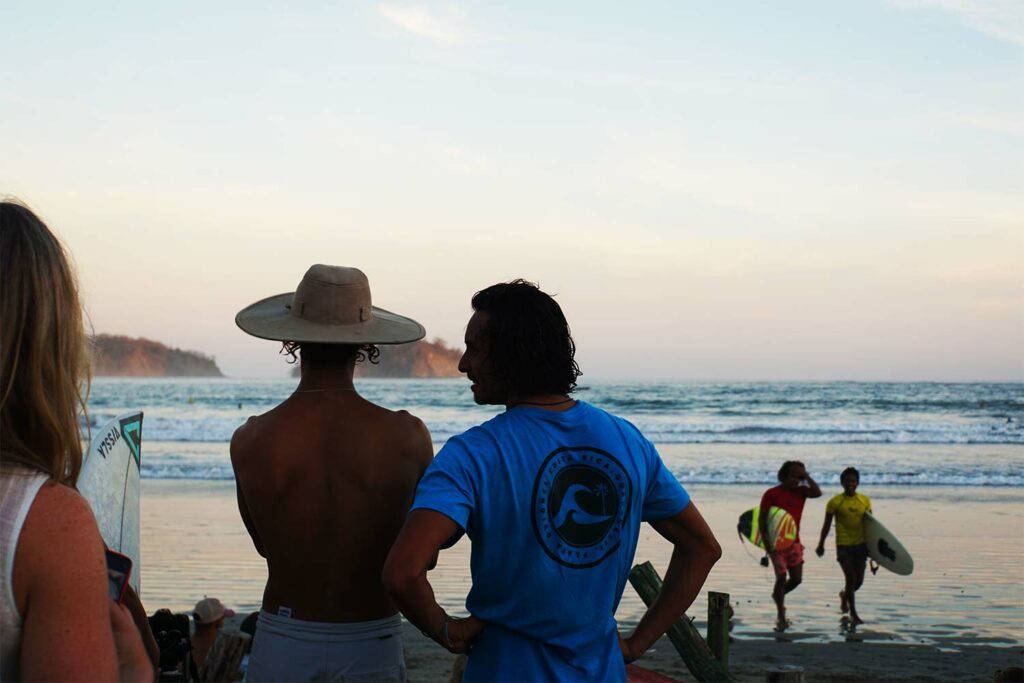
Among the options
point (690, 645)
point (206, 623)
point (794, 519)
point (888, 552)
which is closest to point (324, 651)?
point (690, 645)

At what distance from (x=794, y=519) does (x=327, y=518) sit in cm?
828

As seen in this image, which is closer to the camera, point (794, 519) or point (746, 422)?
point (794, 519)

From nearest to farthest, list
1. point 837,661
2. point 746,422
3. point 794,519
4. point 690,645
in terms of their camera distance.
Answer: point 690,645
point 837,661
point 794,519
point 746,422

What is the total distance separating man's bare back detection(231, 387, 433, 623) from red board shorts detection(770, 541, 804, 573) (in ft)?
25.8

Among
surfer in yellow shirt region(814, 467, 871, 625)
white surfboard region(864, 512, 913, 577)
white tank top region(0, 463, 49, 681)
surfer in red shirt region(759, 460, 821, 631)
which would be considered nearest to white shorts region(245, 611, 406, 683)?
white tank top region(0, 463, 49, 681)

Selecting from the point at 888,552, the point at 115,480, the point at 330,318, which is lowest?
the point at 888,552

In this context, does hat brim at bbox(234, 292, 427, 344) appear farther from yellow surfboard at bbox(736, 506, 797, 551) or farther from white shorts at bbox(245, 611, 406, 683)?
yellow surfboard at bbox(736, 506, 797, 551)

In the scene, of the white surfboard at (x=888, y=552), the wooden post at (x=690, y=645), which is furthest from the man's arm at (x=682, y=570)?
the white surfboard at (x=888, y=552)

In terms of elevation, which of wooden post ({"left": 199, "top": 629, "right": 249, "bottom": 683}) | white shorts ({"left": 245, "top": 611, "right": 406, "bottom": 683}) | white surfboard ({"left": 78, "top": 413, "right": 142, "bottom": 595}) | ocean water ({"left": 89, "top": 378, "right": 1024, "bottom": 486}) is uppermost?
white surfboard ({"left": 78, "top": 413, "right": 142, "bottom": 595})

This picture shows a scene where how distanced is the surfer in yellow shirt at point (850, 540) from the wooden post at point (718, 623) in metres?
4.09

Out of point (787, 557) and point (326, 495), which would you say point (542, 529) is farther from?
point (787, 557)

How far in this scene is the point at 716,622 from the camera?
6.68 meters

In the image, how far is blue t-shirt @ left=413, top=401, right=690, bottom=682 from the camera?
7.65 feet

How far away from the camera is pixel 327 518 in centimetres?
299
